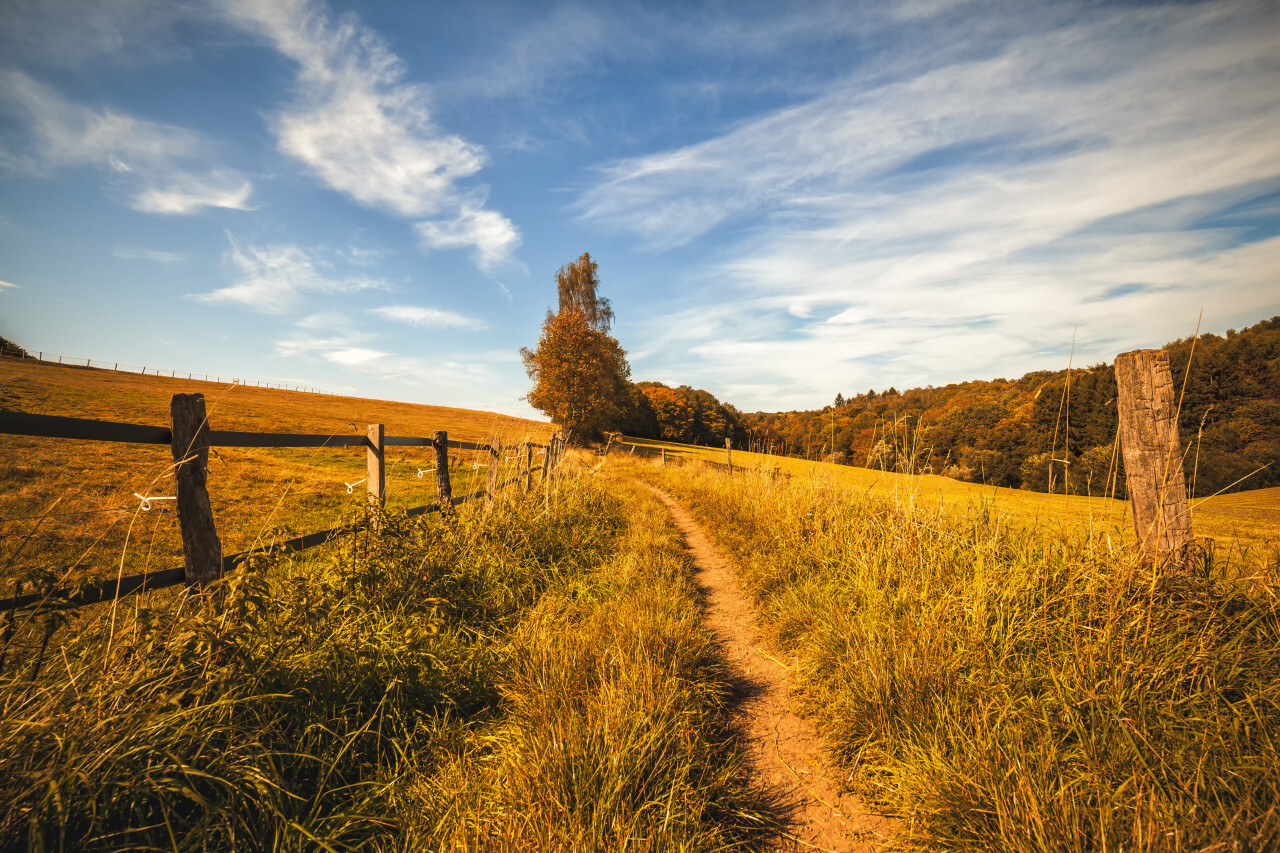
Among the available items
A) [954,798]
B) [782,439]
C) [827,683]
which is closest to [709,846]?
[954,798]

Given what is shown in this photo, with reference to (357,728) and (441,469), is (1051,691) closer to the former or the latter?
(357,728)

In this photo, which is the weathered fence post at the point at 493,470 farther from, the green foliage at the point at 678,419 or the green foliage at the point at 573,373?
the green foliage at the point at 678,419

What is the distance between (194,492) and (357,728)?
5.54ft

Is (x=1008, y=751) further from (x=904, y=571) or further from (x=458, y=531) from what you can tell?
(x=458, y=531)

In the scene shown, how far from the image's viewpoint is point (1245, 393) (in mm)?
25016

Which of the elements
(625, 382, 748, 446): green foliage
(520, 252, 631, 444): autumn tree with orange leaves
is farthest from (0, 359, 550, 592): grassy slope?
(625, 382, 748, 446): green foliage

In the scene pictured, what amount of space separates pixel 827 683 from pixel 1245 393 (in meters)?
38.2

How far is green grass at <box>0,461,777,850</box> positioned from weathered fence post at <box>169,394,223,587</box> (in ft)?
0.95

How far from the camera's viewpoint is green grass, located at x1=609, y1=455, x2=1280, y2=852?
176 centimetres

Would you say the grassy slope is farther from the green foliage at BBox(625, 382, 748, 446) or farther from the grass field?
the green foliage at BBox(625, 382, 748, 446)

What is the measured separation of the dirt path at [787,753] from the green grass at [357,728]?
19 centimetres

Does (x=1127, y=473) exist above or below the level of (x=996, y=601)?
above

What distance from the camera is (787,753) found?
8.96 ft

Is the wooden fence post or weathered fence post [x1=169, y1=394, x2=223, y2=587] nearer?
weathered fence post [x1=169, y1=394, x2=223, y2=587]
